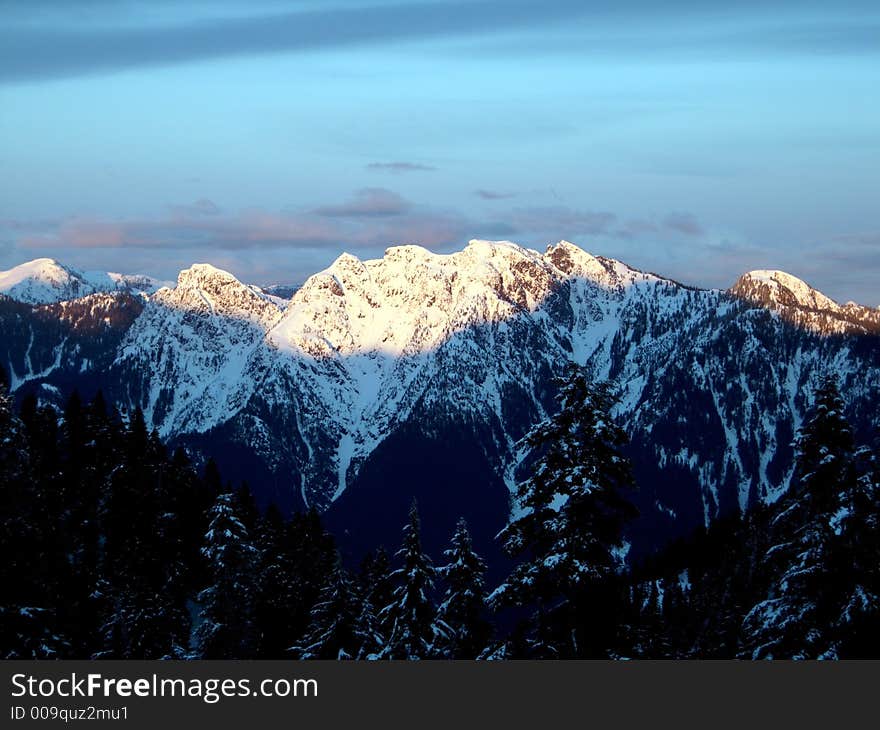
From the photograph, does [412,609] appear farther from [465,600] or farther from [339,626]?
[339,626]

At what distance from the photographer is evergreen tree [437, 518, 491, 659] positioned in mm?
47219

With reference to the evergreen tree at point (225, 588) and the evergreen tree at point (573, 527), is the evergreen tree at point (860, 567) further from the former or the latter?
the evergreen tree at point (225, 588)

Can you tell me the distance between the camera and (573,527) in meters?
32.3

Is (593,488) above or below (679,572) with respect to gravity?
above

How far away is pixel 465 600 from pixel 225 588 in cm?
1695

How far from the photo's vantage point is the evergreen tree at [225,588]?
58906 mm

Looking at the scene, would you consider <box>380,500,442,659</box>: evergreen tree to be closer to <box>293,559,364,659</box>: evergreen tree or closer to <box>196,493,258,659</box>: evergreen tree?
<box>293,559,364,659</box>: evergreen tree

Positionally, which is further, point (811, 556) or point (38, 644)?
point (38, 644)

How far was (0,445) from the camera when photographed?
139 ft

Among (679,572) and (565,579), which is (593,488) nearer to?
(565,579)

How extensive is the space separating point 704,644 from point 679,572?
→ 348 ft
